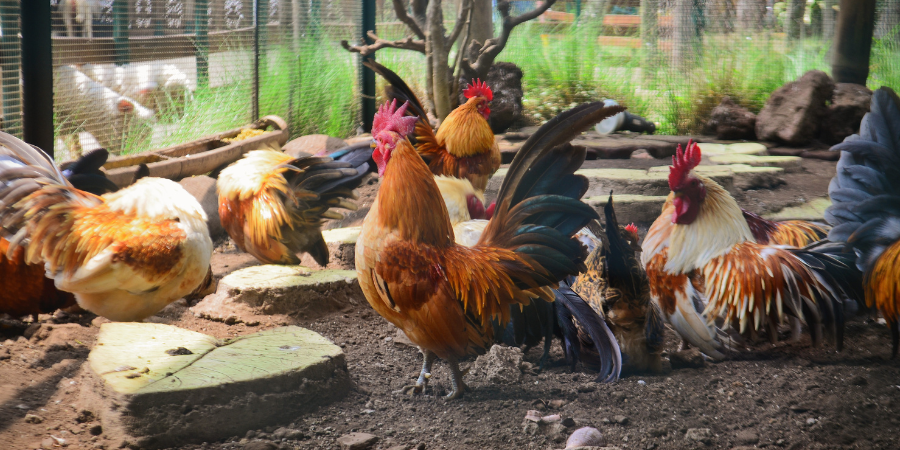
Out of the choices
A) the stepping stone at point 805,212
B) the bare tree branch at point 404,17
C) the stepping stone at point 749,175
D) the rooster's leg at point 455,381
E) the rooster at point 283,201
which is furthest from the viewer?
the bare tree branch at point 404,17

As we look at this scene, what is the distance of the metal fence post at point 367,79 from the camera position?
22.8ft

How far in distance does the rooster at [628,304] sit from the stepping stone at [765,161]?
3288 mm

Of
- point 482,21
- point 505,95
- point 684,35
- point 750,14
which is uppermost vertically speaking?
point 482,21

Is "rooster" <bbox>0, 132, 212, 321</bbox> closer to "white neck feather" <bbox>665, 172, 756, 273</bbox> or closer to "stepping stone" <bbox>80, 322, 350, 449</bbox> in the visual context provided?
"stepping stone" <bbox>80, 322, 350, 449</bbox>

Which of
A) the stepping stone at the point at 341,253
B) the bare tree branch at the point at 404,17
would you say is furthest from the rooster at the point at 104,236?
the bare tree branch at the point at 404,17

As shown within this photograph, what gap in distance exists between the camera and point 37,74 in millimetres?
3459

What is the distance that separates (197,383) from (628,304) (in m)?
1.67

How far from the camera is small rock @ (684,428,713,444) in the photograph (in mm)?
1822

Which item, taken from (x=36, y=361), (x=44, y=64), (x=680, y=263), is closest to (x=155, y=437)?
(x=36, y=361)

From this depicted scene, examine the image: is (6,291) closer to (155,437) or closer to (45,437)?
(45,437)

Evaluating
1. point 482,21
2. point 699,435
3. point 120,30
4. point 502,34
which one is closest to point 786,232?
point 699,435

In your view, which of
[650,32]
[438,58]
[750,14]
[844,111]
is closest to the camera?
[438,58]

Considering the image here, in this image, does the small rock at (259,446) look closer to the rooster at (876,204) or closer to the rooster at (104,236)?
the rooster at (104,236)

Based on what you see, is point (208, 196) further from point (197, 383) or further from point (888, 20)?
point (888, 20)
